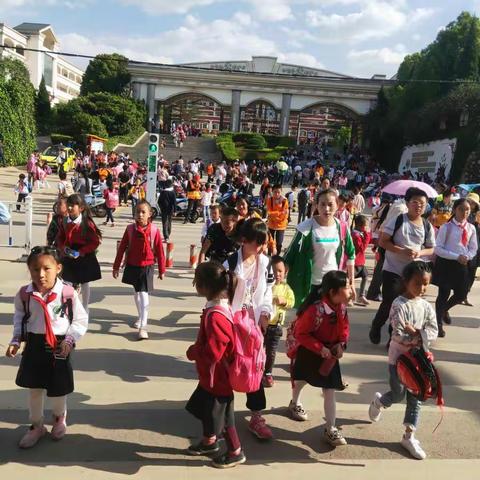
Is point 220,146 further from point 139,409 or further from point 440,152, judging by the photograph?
point 139,409

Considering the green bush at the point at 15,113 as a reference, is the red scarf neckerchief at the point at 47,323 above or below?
below

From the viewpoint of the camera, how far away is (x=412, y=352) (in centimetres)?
372

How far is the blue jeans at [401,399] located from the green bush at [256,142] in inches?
1697

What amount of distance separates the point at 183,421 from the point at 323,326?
4.28 ft

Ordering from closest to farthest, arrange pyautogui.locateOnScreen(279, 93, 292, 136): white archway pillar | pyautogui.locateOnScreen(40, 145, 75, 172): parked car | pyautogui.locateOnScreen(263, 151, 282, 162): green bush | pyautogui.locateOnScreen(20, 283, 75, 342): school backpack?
pyautogui.locateOnScreen(20, 283, 75, 342): school backpack, pyautogui.locateOnScreen(40, 145, 75, 172): parked car, pyautogui.locateOnScreen(263, 151, 282, 162): green bush, pyautogui.locateOnScreen(279, 93, 292, 136): white archway pillar

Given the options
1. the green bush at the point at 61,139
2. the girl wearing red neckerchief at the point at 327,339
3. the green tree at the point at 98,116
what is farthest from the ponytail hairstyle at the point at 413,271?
the green tree at the point at 98,116

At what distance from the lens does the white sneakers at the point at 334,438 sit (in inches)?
147

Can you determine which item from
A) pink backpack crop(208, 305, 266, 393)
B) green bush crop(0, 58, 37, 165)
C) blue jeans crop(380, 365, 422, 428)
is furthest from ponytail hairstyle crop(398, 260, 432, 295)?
green bush crop(0, 58, 37, 165)

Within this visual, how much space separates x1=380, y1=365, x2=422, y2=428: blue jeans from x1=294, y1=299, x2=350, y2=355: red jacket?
0.49 meters

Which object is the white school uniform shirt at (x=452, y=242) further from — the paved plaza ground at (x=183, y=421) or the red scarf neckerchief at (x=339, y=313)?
the red scarf neckerchief at (x=339, y=313)

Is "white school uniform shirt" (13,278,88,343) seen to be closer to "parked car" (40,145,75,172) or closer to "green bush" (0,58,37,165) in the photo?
"parked car" (40,145,75,172)

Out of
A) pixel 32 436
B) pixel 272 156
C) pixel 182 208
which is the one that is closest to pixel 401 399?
pixel 32 436

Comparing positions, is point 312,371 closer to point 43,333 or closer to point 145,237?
point 43,333

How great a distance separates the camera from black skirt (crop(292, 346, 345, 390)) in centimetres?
371
